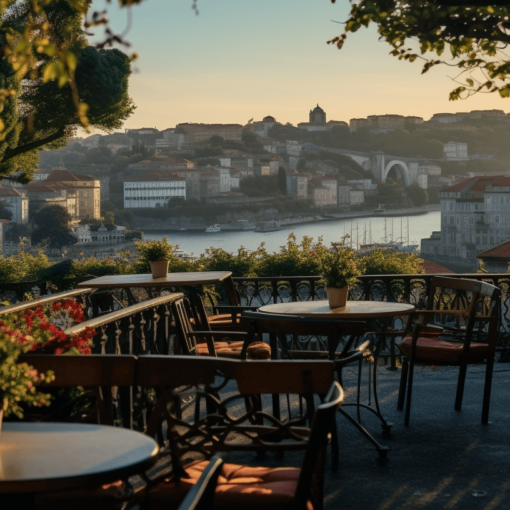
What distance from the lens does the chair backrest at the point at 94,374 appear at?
2.09 metres

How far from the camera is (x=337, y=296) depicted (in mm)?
4375

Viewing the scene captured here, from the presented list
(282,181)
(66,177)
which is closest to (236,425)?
(66,177)

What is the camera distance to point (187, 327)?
419 cm

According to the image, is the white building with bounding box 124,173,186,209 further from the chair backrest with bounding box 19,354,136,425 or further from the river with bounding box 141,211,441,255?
the chair backrest with bounding box 19,354,136,425

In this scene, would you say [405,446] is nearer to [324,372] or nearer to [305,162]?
[324,372]

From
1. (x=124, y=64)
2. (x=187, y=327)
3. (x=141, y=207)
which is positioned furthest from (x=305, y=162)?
(x=187, y=327)

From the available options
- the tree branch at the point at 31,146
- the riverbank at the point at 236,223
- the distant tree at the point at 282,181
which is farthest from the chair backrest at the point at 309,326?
the distant tree at the point at 282,181

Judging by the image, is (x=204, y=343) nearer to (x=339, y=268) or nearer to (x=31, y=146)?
(x=339, y=268)

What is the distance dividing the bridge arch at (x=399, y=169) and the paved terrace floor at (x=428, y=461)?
107 meters

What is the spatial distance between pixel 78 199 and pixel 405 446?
233ft

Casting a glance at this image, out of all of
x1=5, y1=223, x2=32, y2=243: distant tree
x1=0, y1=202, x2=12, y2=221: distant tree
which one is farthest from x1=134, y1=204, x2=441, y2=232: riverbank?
x1=5, y1=223, x2=32, y2=243: distant tree

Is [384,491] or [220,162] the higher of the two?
[220,162]

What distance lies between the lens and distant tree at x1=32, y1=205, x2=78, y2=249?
203ft

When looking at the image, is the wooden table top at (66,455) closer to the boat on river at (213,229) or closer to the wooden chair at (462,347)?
the wooden chair at (462,347)
